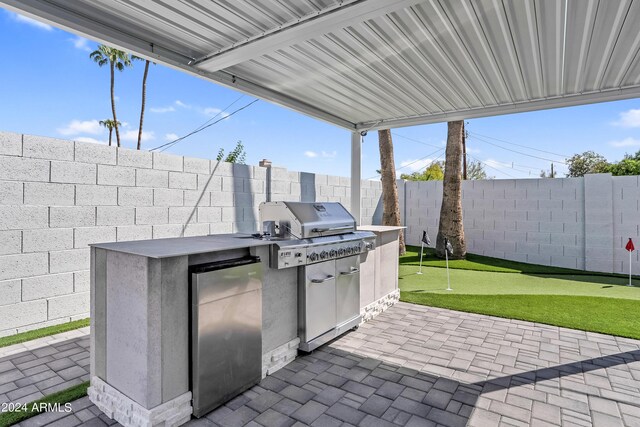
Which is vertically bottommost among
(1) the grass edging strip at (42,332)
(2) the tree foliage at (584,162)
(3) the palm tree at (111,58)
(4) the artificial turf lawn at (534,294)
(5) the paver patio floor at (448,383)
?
(5) the paver patio floor at (448,383)

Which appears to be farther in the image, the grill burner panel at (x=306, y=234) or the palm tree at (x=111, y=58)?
the palm tree at (x=111, y=58)

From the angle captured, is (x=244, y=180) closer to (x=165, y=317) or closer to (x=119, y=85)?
(x=165, y=317)

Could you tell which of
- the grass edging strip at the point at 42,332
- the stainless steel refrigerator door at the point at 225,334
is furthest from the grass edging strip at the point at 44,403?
the grass edging strip at the point at 42,332

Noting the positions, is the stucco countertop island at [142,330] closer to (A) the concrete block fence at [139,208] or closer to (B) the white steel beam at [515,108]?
(A) the concrete block fence at [139,208]

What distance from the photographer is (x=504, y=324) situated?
4590mm

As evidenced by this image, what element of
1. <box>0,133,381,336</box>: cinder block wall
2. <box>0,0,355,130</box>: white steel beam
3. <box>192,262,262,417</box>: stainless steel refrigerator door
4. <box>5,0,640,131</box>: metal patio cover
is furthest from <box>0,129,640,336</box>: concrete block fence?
<box>192,262,262,417</box>: stainless steel refrigerator door

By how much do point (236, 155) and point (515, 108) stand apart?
1338 cm

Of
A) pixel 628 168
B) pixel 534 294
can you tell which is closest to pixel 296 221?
pixel 534 294

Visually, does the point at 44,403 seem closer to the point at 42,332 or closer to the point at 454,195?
the point at 42,332

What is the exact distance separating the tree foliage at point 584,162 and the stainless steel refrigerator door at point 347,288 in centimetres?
3128

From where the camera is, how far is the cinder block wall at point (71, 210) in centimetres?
377

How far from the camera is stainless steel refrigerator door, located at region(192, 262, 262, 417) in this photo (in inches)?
98.9

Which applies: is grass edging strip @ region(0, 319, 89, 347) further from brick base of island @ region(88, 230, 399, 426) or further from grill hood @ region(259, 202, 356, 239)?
grill hood @ region(259, 202, 356, 239)

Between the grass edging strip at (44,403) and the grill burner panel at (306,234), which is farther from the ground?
the grill burner panel at (306,234)
